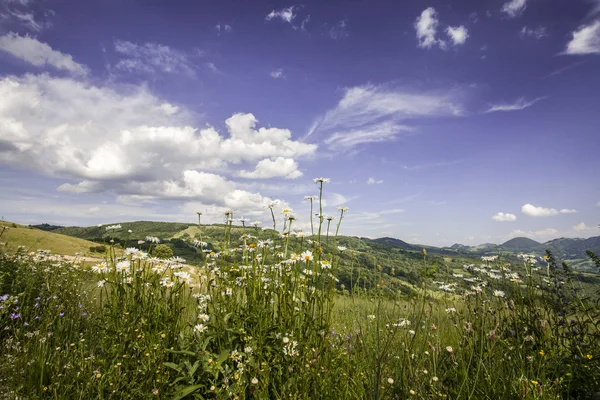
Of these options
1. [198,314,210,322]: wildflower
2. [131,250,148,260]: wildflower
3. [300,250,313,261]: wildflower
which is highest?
[300,250,313,261]: wildflower

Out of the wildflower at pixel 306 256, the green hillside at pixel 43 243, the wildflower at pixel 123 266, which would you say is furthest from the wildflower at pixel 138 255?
the green hillside at pixel 43 243

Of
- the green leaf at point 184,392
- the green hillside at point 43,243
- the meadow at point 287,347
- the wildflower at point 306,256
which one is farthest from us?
the green hillside at point 43,243

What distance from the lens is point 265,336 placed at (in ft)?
9.96

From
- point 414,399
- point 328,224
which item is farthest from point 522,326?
point 328,224

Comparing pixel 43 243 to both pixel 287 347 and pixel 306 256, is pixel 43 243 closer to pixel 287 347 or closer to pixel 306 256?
pixel 306 256

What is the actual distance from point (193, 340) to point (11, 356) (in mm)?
2160

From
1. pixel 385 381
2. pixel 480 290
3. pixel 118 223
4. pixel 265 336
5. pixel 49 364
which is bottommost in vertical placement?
pixel 49 364

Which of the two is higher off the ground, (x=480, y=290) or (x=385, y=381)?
(x=480, y=290)

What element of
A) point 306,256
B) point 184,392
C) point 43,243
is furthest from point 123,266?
point 43,243

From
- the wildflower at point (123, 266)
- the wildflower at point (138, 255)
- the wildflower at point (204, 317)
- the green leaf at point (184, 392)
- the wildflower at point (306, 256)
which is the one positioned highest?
the wildflower at point (306, 256)

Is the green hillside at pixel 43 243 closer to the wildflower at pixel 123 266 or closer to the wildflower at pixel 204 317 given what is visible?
the wildflower at pixel 123 266

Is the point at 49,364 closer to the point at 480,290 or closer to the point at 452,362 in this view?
the point at 452,362

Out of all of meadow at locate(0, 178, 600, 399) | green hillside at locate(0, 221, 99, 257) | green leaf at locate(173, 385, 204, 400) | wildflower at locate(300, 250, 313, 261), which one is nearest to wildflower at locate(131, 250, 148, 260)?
meadow at locate(0, 178, 600, 399)

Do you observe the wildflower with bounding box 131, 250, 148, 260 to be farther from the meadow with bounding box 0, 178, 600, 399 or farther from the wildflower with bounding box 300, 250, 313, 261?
the wildflower with bounding box 300, 250, 313, 261
